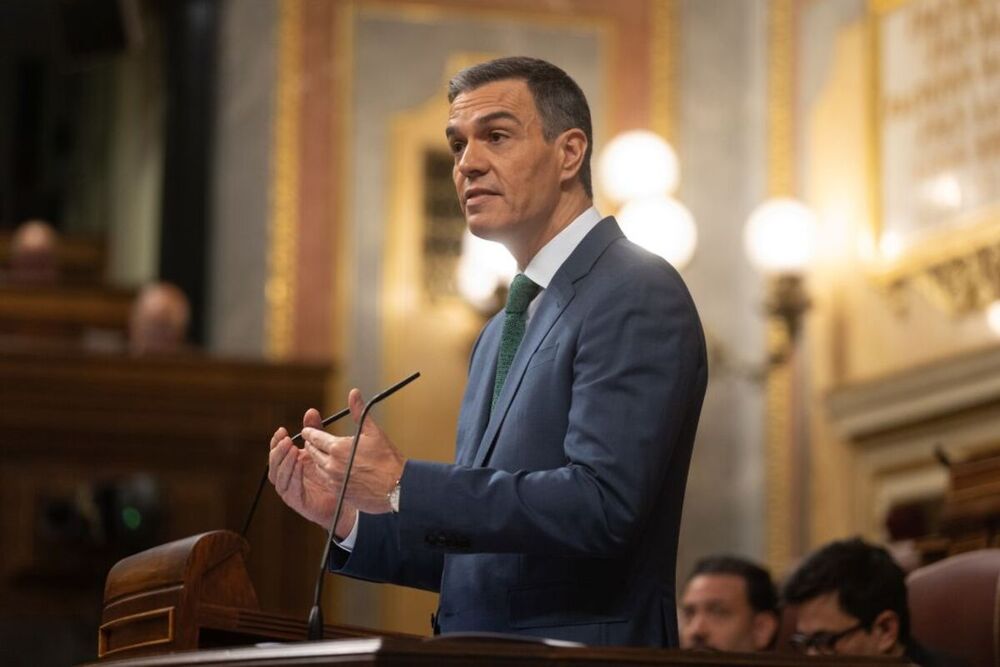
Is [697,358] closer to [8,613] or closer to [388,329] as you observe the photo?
[8,613]

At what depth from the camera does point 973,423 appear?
23.0 feet

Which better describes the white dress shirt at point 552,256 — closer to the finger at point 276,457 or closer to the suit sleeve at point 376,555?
the suit sleeve at point 376,555

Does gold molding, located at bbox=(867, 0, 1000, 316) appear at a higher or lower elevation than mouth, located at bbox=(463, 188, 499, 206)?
higher

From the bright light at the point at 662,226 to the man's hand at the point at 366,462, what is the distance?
5.34 meters

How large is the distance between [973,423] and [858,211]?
3.97 ft

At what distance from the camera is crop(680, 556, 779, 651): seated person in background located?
4.52m

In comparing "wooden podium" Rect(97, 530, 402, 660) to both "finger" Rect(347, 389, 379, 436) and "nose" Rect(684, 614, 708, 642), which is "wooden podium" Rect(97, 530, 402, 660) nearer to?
"finger" Rect(347, 389, 379, 436)

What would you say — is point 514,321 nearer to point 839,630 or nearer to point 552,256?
point 552,256

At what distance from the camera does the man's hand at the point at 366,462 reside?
238cm

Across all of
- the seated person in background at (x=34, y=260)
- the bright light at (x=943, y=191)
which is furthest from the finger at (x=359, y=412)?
the seated person in background at (x=34, y=260)

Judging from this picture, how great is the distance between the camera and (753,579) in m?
4.60

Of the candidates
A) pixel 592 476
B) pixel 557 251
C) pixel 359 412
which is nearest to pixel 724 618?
pixel 557 251

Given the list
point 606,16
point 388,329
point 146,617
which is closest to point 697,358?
point 146,617

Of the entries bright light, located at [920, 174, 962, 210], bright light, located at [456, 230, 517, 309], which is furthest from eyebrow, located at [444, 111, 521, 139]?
bright light, located at [456, 230, 517, 309]
